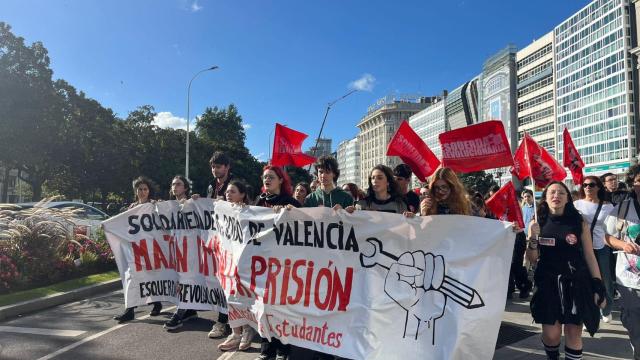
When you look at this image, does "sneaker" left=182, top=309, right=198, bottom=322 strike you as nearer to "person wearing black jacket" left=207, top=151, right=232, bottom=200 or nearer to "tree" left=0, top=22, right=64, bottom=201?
"person wearing black jacket" left=207, top=151, right=232, bottom=200

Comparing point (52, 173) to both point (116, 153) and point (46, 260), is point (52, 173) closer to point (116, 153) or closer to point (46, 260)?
point (116, 153)

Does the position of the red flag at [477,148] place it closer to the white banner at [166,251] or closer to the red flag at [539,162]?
the red flag at [539,162]

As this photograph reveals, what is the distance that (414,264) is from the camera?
12.5ft

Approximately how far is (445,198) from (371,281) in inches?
43.0

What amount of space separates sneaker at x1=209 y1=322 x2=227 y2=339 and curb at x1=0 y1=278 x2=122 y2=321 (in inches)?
125

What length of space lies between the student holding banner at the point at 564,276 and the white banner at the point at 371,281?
48 cm

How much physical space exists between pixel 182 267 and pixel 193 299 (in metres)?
0.44

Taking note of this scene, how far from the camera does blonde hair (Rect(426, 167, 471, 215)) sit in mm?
4227

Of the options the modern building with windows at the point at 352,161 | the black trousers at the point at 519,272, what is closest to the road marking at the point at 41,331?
the black trousers at the point at 519,272

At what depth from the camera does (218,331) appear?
5195 mm

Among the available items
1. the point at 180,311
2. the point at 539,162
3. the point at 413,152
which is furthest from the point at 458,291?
the point at 180,311

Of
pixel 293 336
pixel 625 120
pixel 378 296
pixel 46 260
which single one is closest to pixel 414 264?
pixel 378 296

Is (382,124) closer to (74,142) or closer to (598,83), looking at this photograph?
(598,83)

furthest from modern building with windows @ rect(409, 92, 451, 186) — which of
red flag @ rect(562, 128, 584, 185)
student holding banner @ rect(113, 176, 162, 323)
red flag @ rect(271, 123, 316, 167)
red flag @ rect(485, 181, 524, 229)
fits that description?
student holding banner @ rect(113, 176, 162, 323)
